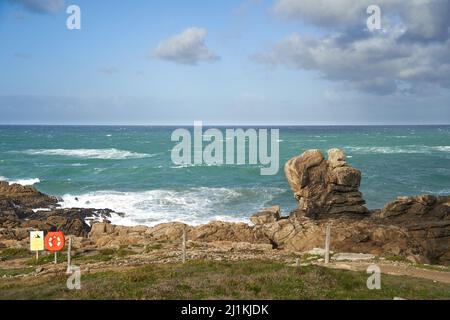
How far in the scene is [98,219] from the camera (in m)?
41.3

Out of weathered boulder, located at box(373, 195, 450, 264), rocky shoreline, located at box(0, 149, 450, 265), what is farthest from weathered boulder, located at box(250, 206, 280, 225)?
weathered boulder, located at box(373, 195, 450, 264)

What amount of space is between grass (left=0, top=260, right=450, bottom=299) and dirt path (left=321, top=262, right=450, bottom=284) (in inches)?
67.5

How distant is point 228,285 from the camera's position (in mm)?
15125

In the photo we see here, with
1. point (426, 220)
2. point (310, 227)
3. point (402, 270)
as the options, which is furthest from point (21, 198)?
point (402, 270)

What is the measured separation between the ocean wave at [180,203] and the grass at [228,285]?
22.5 meters

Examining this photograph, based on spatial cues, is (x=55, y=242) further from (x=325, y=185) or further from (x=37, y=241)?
(x=325, y=185)

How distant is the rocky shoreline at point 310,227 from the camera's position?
2923 cm

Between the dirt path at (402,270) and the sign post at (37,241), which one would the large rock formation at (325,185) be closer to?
the dirt path at (402,270)

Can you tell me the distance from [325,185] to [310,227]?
7.07m

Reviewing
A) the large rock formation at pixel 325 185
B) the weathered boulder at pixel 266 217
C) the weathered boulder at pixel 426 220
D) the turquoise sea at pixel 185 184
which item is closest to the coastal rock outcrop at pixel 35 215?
the turquoise sea at pixel 185 184

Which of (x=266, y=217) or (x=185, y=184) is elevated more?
(x=266, y=217)

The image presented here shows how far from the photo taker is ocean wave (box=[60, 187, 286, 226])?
4162 cm
